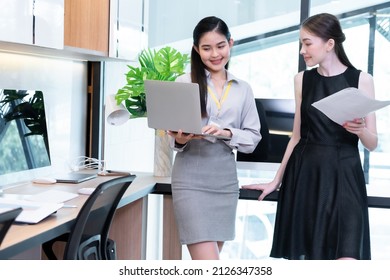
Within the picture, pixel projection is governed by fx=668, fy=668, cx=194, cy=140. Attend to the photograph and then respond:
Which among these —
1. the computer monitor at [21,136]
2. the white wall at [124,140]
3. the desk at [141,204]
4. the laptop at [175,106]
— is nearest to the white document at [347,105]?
the laptop at [175,106]

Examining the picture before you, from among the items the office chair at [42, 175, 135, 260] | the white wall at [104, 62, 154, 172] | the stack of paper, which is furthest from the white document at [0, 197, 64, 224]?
the white wall at [104, 62, 154, 172]

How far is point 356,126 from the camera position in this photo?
280 cm

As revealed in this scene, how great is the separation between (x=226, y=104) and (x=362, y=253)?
905 millimetres

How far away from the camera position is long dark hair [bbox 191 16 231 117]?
2982mm

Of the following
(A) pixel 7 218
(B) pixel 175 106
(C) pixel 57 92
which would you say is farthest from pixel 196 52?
(A) pixel 7 218

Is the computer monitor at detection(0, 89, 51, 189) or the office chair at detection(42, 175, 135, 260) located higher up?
the computer monitor at detection(0, 89, 51, 189)

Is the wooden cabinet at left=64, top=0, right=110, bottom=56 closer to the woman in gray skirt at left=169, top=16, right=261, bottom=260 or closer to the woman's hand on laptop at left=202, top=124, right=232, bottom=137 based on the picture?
the woman in gray skirt at left=169, top=16, right=261, bottom=260

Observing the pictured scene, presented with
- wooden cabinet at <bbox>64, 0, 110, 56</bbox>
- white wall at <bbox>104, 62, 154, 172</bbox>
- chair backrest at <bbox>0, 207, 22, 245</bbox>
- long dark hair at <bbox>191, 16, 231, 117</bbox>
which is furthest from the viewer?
white wall at <bbox>104, 62, 154, 172</bbox>

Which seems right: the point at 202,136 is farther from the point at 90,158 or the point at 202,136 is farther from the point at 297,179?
the point at 90,158

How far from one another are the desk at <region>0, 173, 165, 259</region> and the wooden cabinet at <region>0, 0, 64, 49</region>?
69cm

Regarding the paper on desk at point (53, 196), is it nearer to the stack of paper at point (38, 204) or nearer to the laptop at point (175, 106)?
the stack of paper at point (38, 204)

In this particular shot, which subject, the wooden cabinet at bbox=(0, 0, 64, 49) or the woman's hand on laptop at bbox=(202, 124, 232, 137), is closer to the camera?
the wooden cabinet at bbox=(0, 0, 64, 49)

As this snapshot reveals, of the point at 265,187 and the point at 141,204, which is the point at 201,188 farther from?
the point at 141,204

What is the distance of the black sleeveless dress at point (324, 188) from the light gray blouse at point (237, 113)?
8.8 inches
